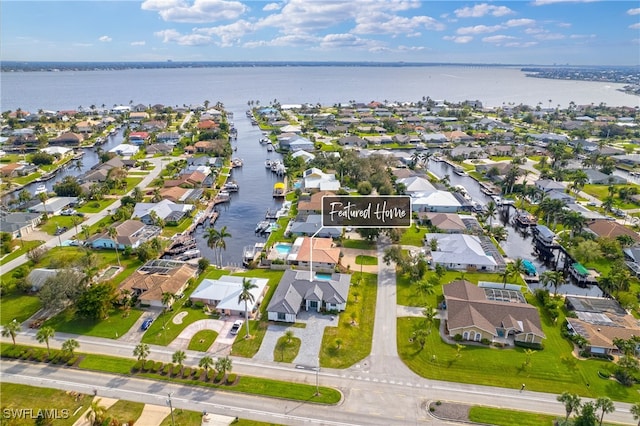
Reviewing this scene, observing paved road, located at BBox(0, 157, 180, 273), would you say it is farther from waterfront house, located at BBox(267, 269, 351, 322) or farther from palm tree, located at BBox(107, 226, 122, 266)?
waterfront house, located at BBox(267, 269, 351, 322)

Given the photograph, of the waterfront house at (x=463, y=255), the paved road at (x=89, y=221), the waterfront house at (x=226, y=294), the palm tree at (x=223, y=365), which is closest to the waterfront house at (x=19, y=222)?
the paved road at (x=89, y=221)

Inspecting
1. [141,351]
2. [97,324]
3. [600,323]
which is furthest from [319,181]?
[600,323]

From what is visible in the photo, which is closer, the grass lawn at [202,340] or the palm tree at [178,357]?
the palm tree at [178,357]

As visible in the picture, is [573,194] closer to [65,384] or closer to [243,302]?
[243,302]

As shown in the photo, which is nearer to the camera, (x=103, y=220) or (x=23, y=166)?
(x=103, y=220)

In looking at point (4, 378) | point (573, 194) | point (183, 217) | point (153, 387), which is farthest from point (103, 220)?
point (573, 194)

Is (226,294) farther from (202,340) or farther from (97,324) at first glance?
(97,324)

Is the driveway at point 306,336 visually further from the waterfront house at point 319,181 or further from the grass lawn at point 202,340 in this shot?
the waterfront house at point 319,181

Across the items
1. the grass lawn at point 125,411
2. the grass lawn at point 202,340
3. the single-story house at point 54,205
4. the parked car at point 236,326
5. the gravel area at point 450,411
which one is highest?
the single-story house at point 54,205
